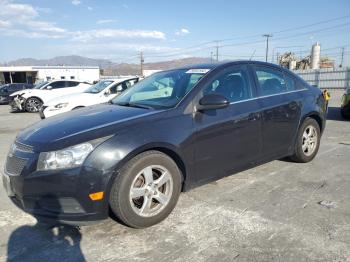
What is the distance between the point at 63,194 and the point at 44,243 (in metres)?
0.56

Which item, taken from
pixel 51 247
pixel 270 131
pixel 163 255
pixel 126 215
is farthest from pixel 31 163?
pixel 270 131

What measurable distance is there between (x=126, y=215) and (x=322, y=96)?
393cm

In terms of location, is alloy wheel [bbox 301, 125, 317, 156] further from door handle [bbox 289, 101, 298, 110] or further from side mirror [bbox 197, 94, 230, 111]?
side mirror [bbox 197, 94, 230, 111]

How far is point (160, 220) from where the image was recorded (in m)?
3.38

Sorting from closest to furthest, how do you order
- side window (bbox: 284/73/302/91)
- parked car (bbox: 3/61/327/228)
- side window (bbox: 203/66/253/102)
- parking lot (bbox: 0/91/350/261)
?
parking lot (bbox: 0/91/350/261)
parked car (bbox: 3/61/327/228)
side window (bbox: 203/66/253/102)
side window (bbox: 284/73/302/91)

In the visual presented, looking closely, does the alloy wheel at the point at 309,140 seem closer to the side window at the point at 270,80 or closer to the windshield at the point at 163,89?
the side window at the point at 270,80

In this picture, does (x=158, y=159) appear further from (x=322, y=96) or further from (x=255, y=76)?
(x=322, y=96)

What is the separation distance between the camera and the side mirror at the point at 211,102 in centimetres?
362

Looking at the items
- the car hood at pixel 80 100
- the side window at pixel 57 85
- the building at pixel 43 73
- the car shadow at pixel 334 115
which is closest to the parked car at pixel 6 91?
the side window at pixel 57 85

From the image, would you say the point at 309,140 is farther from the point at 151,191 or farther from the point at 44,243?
the point at 44,243

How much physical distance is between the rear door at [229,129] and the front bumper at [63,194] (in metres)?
1.19

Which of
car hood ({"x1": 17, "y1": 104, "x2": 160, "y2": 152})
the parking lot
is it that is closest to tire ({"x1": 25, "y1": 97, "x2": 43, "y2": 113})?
the parking lot

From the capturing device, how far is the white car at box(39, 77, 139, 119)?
1033 cm

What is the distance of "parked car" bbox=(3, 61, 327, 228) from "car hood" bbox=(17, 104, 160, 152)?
0.04 feet
